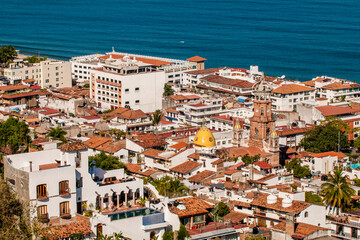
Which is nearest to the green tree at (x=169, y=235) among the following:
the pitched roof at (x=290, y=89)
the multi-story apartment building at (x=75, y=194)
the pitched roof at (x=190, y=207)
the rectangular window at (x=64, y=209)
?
the multi-story apartment building at (x=75, y=194)

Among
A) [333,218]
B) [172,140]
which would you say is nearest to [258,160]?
[172,140]

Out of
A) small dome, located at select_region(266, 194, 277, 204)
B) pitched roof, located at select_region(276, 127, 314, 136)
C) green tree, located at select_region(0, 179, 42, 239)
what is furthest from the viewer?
pitched roof, located at select_region(276, 127, 314, 136)

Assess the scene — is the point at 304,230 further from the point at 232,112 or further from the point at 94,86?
the point at 94,86

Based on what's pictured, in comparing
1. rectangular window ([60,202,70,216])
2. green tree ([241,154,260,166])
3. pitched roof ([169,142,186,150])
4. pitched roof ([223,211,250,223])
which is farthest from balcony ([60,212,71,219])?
pitched roof ([169,142,186,150])

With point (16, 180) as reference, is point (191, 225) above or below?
below

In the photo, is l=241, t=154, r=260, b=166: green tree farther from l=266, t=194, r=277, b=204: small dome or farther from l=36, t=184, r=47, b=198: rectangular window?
l=36, t=184, r=47, b=198: rectangular window

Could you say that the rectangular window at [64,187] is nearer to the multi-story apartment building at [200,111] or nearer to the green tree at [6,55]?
the multi-story apartment building at [200,111]
